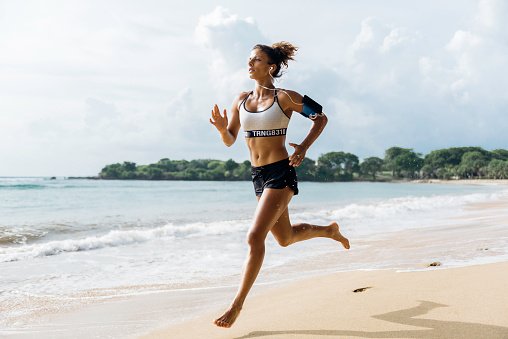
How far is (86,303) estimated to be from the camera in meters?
6.03

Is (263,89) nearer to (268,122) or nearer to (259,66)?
(259,66)

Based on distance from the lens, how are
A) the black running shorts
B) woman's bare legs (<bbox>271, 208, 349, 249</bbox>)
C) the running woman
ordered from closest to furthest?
the running woman < the black running shorts < woman's bare legs (<bbox>271, 208, 349, 249</bbox>)

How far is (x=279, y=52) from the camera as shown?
4.59m

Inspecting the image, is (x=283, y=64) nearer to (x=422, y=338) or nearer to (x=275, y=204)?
(x=275, y=204)

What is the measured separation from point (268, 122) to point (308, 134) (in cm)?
36

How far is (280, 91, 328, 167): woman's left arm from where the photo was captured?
165 inches

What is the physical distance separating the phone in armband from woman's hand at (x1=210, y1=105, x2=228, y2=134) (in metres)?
0.72

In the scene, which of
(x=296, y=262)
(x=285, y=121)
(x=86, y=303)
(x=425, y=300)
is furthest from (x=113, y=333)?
(x=296, y=262)

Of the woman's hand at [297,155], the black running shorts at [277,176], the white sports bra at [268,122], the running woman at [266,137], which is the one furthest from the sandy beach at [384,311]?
the white sports bra at [268,122]

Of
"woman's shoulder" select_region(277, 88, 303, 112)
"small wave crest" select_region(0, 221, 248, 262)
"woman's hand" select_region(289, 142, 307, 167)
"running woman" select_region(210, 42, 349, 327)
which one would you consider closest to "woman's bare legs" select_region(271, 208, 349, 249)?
"running woman" select_region(210, 42, 349, 327)

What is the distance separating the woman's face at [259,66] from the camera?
448cm

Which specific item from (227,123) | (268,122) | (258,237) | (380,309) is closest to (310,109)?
(268,122)

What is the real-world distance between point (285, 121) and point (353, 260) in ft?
15.6

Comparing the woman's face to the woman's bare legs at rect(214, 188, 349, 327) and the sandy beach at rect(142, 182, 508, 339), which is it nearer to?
the woman's bare legs at rect(214, 188, 349, 327)
